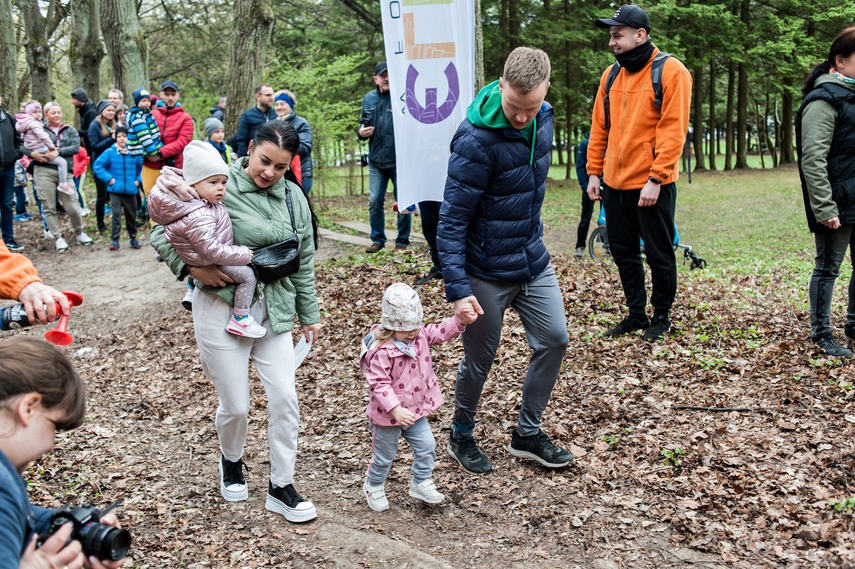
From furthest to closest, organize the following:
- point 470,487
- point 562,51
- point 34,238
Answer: point 562,51 → point 34,238 → point 470,487

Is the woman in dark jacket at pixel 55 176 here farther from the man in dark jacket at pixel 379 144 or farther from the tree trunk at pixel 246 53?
the man in dark jacket at pixel 379 144

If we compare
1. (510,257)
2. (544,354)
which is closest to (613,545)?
(544,354)

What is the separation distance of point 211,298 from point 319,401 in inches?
97.8

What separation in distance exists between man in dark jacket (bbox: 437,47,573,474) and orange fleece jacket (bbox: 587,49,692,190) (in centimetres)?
213

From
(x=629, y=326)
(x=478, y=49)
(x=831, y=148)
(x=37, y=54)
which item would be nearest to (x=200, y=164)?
(x=629, y=326)

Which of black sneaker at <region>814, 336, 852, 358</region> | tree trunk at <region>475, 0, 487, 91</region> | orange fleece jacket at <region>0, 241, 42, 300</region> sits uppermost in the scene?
tree trunk at <region>475, 0, 487, 91</region>

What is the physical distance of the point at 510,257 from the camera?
4.48 m

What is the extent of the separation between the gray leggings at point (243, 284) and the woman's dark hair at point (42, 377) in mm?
1886

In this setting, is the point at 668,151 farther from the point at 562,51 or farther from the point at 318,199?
the point at 562,51

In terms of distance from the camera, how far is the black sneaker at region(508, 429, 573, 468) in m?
4.86

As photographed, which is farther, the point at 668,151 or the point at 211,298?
the point at 668,151

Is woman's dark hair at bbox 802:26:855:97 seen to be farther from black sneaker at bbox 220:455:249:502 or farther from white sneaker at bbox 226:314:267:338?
black sneaker at bbox 220:455:249:502

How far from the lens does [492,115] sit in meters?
4.28

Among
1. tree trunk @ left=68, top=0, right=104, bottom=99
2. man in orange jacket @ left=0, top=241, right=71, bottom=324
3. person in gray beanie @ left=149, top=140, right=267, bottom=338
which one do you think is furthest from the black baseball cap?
tree trunk @ left=68, top=0, right=104, bottom=99
